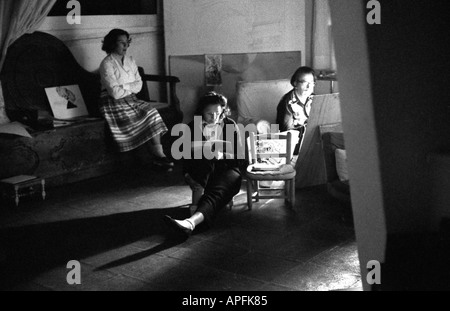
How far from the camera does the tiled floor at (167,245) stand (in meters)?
3.61

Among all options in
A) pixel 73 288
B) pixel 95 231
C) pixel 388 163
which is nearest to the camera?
pixel 388 163

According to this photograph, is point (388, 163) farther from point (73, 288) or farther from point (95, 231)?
point (95, 231)

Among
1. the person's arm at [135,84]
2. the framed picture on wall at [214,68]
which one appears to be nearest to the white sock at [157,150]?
the person's arm at [135,84]

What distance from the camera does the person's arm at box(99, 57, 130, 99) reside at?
20.2 ft

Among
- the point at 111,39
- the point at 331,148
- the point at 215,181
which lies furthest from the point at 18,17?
the point at 331,148

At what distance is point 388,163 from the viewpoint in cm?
292

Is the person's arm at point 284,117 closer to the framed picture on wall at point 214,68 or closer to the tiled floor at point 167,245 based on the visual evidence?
the tiled floor at point 167,245

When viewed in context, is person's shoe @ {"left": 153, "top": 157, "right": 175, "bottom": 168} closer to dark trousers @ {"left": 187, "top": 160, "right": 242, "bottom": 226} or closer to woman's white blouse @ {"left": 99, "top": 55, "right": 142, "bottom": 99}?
woman's white blouse @ {"left": 99, "top": 55, "right": 142, "bottom": 99}

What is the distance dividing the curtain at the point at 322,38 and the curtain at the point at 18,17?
2.97 metres

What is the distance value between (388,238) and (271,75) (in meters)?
4.34

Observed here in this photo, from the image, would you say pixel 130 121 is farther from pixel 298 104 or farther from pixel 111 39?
pixel 298 104

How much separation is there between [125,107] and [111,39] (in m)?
0.69

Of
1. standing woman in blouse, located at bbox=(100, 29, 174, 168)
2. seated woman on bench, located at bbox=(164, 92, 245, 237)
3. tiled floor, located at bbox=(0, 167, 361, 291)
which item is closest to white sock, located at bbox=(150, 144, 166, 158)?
standing woman in blouse, located at bbox=(100, 29, 174, 168)
